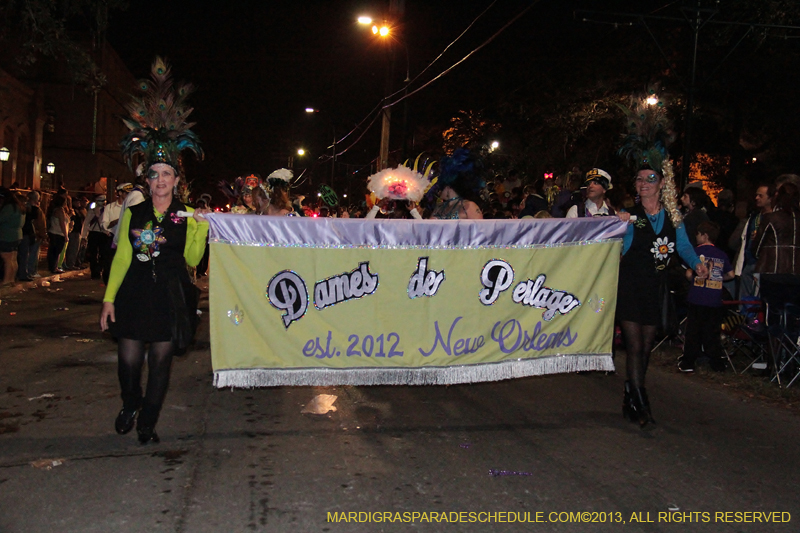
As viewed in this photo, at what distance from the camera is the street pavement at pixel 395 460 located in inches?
156

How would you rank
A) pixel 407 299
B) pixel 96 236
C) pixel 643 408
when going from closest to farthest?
pixel 407 299, pixel 643 408, pixel 96 236

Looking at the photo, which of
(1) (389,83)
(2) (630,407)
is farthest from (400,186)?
(1) (389,83)

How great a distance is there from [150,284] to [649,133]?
162 inches

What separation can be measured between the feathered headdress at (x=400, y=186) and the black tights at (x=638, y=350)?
2.84 meters

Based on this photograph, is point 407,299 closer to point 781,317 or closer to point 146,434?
point 146,434

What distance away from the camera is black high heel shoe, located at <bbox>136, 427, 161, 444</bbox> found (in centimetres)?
499

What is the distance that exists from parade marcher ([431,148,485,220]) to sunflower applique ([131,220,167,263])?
314 cm

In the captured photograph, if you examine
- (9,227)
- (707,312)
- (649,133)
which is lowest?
(707,312)

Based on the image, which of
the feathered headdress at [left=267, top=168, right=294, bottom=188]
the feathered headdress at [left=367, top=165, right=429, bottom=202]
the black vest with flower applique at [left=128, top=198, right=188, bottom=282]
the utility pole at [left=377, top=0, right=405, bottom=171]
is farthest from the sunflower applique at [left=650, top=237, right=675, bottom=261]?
the utility pole at [left=377, top=0, right=405, bottom=171]

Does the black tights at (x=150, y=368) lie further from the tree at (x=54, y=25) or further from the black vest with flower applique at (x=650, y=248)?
the tree at (x=54, y=25)

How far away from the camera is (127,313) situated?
489 centimetres

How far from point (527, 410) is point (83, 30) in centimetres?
5175

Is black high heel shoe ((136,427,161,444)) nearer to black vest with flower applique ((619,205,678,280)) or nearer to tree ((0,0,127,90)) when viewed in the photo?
black vest with flower applique ((619,205,678,280))

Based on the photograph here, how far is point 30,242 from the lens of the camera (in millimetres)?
15773
